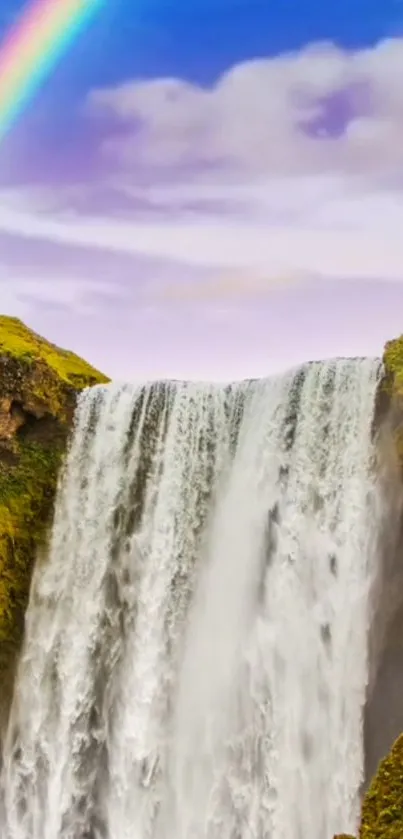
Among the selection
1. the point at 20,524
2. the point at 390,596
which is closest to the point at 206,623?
the point at 390,596

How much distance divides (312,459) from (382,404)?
241 cm

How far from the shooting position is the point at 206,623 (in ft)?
71.5

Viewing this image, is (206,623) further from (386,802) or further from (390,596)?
(386,802)

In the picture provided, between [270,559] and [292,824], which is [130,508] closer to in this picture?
[270,559]

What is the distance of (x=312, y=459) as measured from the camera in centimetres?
2134

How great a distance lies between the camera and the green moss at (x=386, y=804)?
9.72 meters

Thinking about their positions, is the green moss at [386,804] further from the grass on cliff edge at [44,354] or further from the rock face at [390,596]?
the grass on cliff edge at [44,354]

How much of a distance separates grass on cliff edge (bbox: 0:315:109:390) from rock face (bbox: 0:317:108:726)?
0.08 m

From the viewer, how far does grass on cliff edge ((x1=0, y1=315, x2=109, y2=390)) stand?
87.3 feet

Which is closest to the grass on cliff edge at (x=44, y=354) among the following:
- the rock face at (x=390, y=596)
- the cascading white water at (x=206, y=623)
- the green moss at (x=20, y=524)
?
the green moss at (x=20, y=524)

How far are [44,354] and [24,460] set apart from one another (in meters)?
5.42

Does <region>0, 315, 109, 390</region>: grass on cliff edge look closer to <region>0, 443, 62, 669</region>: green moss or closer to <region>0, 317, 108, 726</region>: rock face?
<region>0, 317, 108, 726</region>: rock face

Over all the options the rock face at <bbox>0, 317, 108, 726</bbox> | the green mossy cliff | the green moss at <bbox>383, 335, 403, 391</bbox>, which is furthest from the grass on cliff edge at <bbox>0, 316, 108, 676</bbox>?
the green mossy cliff

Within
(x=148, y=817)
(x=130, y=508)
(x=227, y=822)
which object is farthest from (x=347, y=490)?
(x=148, y=817)
